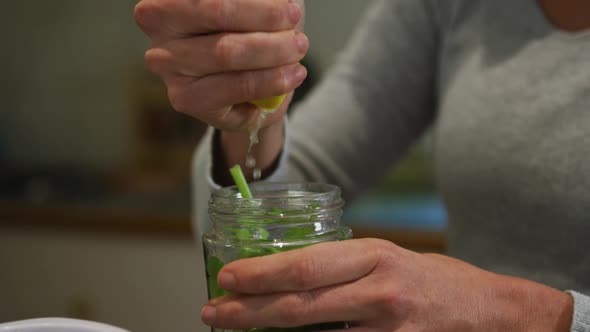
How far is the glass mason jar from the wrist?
0.40ft

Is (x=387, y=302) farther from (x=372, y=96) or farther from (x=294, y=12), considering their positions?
(x=372, y=96)

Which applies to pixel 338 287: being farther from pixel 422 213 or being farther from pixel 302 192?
pixel 422 213

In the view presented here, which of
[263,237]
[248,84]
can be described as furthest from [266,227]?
[248,84]

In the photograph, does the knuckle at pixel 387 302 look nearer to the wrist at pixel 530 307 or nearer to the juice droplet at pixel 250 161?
the wrist at pixel 530 307

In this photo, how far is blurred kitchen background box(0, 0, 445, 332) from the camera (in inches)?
78.0

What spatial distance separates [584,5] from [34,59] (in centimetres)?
190

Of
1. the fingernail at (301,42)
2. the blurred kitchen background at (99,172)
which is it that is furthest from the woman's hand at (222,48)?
the blurred kitchen background at (99,172)

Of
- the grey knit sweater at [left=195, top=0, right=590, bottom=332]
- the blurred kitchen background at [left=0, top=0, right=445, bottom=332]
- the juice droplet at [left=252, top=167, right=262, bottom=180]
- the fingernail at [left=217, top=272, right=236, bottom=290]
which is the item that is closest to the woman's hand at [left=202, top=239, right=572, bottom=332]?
the fingernail at [left=217, top=272, right=236, bottom=290]

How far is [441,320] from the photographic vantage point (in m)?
0.45

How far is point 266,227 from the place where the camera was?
1.53 feet

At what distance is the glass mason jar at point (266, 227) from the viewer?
0.46 metres

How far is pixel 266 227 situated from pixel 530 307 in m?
0.21

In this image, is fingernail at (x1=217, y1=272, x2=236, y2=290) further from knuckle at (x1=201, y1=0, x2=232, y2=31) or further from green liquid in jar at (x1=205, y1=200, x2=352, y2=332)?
knuckle at (x1=201, y1=0, x2=232, y2=31)

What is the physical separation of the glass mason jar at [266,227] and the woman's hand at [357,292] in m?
0.03
